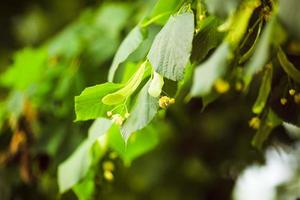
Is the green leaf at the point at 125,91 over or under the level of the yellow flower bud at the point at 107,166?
over

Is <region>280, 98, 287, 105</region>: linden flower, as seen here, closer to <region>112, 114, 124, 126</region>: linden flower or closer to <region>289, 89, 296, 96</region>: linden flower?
<region>289, 89, 296, 96</region>: linden flower

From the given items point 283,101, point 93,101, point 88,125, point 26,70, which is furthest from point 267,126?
point 26,70

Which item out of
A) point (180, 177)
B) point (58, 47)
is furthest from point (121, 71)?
point (180, 177)

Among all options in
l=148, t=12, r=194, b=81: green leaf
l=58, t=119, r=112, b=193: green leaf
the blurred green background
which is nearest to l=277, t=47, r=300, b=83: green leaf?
l=148, t=12, r=194, b=81: green leaf

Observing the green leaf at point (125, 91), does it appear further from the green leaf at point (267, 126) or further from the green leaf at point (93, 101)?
the green leaf at point (267, 126)

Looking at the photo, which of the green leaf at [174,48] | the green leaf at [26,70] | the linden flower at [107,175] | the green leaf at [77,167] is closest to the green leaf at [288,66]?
the green leaf at [174,48]

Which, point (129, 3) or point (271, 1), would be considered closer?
point (271, 1)

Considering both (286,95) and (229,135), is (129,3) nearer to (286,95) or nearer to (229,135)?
(229,135)
